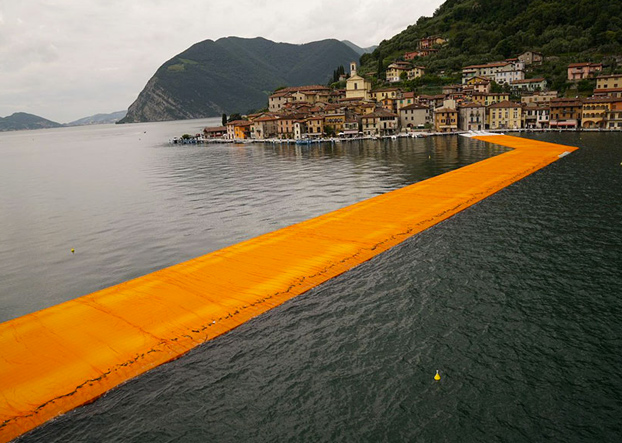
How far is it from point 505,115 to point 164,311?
120 m

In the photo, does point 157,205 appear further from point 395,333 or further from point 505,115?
point 505,115

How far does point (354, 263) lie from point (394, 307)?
5.95 metres

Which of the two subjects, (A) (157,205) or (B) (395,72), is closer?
(A) (157,205)

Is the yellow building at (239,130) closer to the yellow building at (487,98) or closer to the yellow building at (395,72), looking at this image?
the yellow building at (395,72)

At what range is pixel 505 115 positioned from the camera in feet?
387

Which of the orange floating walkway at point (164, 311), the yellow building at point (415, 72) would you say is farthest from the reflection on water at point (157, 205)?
the yellow building at point (415, 72)

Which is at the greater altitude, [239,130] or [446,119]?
[239,130]

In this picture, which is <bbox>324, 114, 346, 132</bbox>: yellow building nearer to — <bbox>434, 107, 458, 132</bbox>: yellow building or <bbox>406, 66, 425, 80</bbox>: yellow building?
<bbox>434, 107, 458, 132</bbox>: yellow building

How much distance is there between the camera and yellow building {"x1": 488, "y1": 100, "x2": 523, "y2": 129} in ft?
381

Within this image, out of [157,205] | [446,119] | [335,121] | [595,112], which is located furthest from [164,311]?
[595,112]

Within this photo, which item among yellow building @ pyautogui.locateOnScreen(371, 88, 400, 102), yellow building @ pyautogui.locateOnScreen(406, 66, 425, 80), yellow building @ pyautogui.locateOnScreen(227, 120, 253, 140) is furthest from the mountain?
yellow building @ pyautogui.locateOnScreen(227, 120, 253, 140)

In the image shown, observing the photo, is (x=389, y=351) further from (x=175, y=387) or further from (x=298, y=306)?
(x=175, y=387)

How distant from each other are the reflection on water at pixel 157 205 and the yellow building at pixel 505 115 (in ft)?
97.9

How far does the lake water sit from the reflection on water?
0.99 feet
